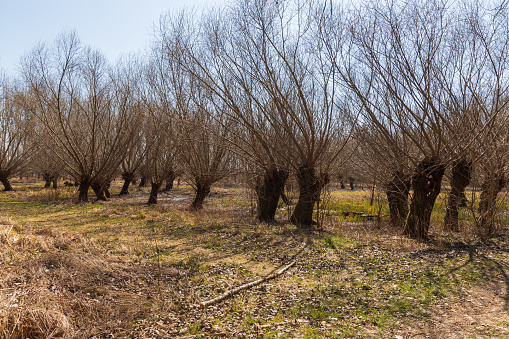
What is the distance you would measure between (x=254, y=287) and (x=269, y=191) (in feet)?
24.0

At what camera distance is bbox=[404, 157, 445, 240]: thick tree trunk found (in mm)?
9859

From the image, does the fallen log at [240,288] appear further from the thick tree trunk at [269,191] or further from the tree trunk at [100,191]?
the tree trunk at [100,191]

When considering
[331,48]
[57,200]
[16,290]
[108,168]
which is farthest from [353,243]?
[57,200]

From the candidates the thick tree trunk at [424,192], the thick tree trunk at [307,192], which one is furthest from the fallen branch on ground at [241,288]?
the thick tree trunk at [307,192]

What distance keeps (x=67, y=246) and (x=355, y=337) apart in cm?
627

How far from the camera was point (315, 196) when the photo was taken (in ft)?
41.0

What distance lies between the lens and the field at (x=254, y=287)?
473cm

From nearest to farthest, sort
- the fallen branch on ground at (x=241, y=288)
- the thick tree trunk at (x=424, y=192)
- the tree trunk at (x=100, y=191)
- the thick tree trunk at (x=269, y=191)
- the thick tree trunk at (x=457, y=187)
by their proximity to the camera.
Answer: the fallen branch on ground at (x=241, y=288)
the thick tree trunk at (x=424, y=192)
the thick tree trunk at (x=457, y=187)
the thick tree trunk at (x=269, y=191)
the tree trunk at (x=100, y=191)

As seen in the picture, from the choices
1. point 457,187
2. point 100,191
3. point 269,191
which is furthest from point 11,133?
point 457,187

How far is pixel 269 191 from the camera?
1365 cm

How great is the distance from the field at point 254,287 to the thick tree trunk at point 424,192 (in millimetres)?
528

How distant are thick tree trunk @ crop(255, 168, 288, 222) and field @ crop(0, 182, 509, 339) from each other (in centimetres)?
318

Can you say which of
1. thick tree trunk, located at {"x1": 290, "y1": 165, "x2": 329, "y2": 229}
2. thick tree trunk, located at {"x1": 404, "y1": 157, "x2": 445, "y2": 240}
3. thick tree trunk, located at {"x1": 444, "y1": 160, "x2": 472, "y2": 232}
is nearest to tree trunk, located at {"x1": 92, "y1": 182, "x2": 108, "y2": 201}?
thick tree trunk, located at {"x1": 290, "y1": 165, "x2": 329, "y2": 229}

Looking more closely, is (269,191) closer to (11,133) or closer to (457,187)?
(457,187)
